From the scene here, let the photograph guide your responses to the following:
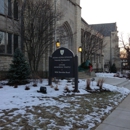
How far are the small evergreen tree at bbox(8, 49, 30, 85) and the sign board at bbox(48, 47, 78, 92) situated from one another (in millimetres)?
1977

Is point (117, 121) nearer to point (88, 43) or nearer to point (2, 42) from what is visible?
point (2, 42)

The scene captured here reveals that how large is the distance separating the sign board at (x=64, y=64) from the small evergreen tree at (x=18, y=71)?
198 cm

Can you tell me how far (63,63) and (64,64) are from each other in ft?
0.30

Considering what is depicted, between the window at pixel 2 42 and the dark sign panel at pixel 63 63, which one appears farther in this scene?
the window at pixel 2 42

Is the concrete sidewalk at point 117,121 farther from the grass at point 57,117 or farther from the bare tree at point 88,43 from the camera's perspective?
the bare tree at point 88,43

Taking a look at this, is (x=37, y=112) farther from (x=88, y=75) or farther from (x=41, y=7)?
(x=88, y=75)

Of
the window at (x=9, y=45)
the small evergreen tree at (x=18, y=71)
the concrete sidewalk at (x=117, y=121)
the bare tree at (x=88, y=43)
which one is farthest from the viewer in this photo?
the bare tree at (x=88, y=43)

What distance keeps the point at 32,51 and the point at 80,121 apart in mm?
9647

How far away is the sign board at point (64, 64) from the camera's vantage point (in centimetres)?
1091

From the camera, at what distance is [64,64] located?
36.7 ft

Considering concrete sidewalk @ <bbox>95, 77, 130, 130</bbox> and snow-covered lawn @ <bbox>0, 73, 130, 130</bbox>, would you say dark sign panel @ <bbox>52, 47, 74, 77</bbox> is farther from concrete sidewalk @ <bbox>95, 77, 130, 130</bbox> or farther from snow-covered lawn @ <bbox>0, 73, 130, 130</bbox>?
concrete sidewalk @ <bbox>95, 77, 130, 130</bbox>

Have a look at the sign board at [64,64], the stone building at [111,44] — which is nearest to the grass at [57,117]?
the sign board at [64,64]

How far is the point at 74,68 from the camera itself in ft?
35.8

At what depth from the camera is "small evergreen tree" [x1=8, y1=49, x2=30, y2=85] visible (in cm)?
1226
